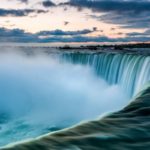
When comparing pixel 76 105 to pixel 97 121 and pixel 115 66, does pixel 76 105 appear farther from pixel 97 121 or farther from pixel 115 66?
pixel 97 121

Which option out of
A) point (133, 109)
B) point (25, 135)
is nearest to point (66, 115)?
point (25, 135)

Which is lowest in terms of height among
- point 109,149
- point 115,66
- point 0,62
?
point 0,62

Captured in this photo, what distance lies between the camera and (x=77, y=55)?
92.5 feet

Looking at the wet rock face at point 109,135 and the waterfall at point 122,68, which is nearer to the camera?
the wet rock face at point 109,135

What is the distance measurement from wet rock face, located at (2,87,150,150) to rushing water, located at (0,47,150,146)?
823 cm

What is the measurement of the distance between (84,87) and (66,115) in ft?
21.0

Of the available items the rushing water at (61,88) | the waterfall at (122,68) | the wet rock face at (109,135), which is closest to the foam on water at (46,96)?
the rushing water at (61,88)

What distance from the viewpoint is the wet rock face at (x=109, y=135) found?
9.95 feet

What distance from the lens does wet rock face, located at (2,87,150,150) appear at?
3.03m

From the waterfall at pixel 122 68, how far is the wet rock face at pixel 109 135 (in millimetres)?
9568

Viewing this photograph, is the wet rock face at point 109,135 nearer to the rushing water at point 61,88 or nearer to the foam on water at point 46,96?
the rushing water at point 61,88

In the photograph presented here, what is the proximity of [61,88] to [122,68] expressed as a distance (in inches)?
351

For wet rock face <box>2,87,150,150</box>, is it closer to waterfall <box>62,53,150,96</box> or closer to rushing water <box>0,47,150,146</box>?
rushing water <box>0,47,150,146</box>

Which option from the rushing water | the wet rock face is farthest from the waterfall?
the wet rock face
